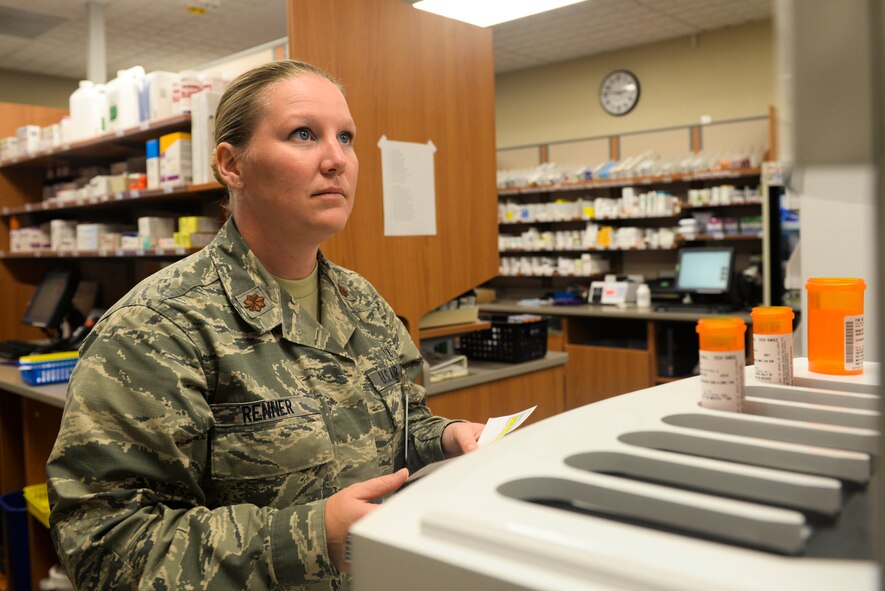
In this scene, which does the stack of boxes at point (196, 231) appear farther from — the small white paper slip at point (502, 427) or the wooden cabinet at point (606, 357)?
the wooden cabinet at point (606, 357)

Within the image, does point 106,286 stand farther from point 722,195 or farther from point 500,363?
point 722,195

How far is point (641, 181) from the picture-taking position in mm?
6309

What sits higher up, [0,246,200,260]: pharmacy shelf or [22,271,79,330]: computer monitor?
[0,246,200,260]: pharmacy shelf

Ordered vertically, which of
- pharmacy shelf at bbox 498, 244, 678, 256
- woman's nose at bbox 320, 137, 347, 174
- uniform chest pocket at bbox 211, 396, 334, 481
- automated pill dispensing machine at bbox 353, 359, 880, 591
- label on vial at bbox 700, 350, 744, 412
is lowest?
uniform chest pocket at bbox 211, 396, 334, 481

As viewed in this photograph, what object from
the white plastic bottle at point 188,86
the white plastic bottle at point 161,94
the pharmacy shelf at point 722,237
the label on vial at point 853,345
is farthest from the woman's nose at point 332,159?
the pharmacy shelf at point 722,237

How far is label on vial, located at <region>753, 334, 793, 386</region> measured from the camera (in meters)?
1.01

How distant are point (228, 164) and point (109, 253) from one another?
256 cm

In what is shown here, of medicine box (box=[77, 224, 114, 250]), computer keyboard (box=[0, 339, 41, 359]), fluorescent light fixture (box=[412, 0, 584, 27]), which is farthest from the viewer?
medicine box (box=[77, 224, 114, 250])

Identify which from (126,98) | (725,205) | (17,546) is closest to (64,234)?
(126,98)

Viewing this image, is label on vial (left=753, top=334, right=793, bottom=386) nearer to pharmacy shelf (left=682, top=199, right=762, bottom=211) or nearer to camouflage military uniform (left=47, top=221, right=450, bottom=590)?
camouflage military uniform (left=47, top=221, right=450, bottom=590)

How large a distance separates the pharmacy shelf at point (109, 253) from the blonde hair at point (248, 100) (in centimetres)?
164

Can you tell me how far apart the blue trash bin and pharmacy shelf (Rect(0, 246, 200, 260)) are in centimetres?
129

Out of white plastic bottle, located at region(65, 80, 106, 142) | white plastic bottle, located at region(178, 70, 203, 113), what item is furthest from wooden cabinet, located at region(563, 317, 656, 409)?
white plastic bottle, located at region(65, 80, 106, 142)

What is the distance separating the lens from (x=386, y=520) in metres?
0.60
